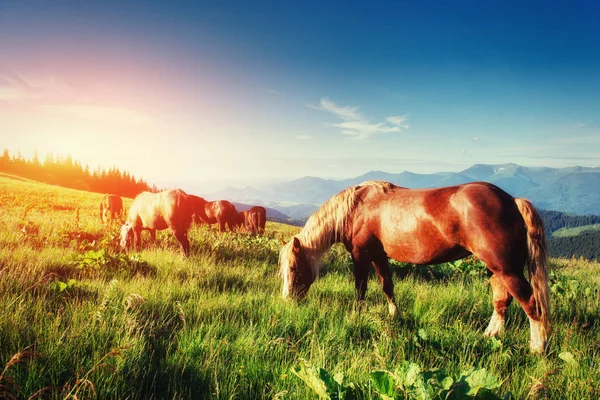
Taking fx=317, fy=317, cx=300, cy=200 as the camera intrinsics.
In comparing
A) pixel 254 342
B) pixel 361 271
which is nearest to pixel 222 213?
pixel 361 271

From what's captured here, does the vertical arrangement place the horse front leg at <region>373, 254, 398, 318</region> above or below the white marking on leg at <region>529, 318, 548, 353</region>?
above

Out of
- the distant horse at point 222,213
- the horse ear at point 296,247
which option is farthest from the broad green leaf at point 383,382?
the distant horse at point 222,213

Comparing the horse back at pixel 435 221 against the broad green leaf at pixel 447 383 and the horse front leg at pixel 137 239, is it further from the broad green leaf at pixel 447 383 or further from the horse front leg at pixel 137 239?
the horse front leg at pixel 137 239

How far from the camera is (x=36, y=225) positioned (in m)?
9.84

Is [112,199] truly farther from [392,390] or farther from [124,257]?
[392,390]

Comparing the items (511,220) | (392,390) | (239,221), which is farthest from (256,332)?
(239,221)

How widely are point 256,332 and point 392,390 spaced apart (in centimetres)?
193

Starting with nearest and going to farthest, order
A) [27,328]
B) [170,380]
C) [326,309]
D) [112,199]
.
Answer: [170,380]
[27,328]
[326,309]
[112,199]

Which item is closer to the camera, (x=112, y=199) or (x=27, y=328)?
(x=27, y=328)

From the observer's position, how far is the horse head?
5645 mm

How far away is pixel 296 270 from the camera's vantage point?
576cm

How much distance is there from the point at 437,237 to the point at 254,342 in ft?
9.40

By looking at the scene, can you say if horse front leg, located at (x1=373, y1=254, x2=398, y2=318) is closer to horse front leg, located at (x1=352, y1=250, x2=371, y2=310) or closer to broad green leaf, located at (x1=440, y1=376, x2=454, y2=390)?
horse front leg, located at (x1=352, y1=250, x2=371, y2=310)

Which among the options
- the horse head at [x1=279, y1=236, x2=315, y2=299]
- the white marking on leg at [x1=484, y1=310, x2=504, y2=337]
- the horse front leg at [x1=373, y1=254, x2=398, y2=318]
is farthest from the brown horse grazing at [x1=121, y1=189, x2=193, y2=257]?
the white marking on leg at [x1=484, y1=310, x2=504, y2=337]
